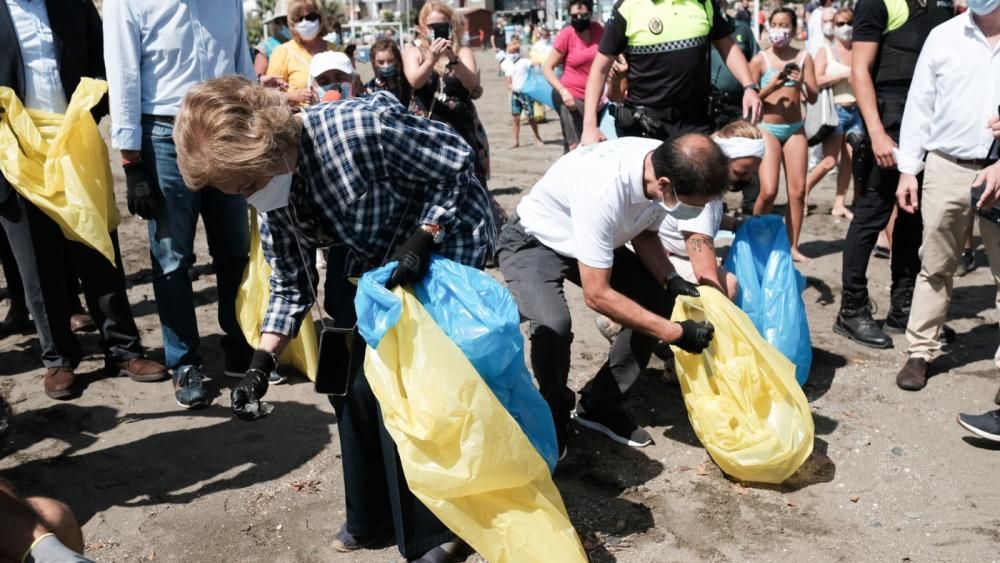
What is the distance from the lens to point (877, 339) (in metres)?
4.53

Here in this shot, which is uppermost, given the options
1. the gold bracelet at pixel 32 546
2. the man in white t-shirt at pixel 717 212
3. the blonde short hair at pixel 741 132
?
the blonde short hair at pixel 741 132

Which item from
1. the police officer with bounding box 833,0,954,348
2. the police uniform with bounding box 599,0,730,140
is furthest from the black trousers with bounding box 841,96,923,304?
the police uniform with bounding box 599,0,730,140

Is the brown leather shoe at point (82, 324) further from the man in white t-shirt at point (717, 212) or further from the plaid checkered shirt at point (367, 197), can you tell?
the man in white t-shirt at point (717, 212)

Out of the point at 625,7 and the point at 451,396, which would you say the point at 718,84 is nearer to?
the point at 625,7

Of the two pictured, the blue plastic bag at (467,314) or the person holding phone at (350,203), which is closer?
the person holding phone at (350,203)

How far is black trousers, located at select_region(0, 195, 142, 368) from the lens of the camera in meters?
3.95

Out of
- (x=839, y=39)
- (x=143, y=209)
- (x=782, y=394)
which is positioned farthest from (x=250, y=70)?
(x=839, y=39)

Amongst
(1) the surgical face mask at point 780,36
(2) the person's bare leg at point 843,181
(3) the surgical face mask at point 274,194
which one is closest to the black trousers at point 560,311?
(3) the surgical face mask at point 274,194

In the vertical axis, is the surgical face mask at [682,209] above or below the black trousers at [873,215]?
above

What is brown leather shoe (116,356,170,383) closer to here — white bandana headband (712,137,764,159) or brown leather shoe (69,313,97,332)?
brown leather shoe (69,313,97,332)

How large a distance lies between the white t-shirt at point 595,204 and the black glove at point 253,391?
3.61 ft

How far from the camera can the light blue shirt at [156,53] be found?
12.0 feet

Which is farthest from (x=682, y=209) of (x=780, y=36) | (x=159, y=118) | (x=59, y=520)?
(x=780, y=36)

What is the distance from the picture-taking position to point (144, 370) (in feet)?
13.8
